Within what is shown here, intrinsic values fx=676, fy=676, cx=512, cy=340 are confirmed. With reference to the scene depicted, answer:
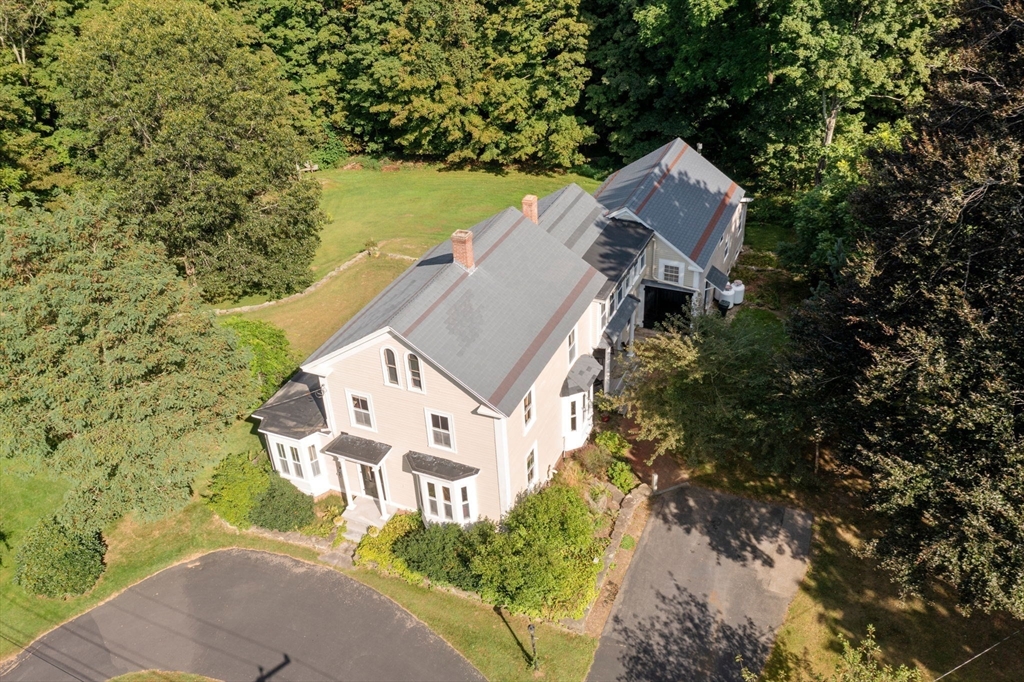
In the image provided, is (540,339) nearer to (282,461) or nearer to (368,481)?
(368,481)

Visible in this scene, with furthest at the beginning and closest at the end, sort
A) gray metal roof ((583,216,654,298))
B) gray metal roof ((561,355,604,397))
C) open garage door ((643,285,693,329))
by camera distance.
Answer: open garage door ((643,285,693,329))
gray metal roof ((583,216,654,298))
gray metal roof ((561,355,604,397))

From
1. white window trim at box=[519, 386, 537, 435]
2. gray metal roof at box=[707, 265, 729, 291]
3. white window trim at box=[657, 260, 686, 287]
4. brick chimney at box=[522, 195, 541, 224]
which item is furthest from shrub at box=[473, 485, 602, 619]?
gray metal roof at box=[707, 265, 729, 291]

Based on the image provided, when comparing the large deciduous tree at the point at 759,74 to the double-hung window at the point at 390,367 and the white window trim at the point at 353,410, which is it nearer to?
the double-hung window at the point at 390,367

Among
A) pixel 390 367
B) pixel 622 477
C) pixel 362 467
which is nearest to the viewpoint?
pixel 390 367

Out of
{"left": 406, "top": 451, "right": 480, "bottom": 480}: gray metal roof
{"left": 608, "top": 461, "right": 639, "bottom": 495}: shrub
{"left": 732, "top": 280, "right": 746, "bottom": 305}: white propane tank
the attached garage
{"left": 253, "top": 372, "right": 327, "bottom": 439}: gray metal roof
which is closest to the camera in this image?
{"left": 406, "top": 451, "right": 480, "bottom": 480}: gray metal roof

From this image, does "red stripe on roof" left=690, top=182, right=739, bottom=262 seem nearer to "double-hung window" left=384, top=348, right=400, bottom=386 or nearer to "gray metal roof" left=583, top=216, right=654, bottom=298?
"gray metal roof" left=583, top=216, right=654, bottom=298

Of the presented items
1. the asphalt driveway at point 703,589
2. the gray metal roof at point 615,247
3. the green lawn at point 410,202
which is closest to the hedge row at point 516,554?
the asphalt driveway at point 703,589

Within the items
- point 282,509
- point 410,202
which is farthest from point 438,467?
point 410,202
